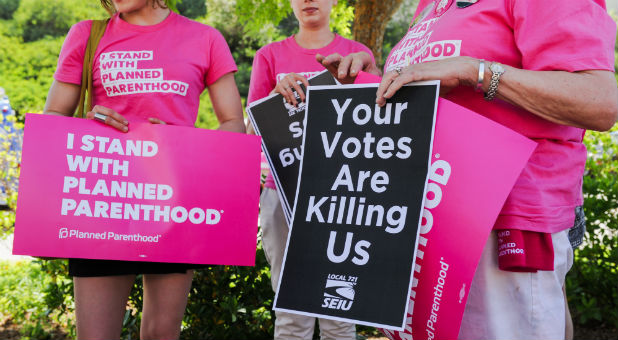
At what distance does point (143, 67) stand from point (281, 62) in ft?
3.77

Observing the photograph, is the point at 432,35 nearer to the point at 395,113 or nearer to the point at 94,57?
the point at 395,113

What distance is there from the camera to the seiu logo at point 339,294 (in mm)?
1477

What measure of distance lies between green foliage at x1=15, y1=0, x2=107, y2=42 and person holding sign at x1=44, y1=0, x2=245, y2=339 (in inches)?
860

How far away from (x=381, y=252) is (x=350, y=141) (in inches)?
13.5

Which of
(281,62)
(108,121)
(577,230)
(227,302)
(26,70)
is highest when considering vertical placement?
(26,70)

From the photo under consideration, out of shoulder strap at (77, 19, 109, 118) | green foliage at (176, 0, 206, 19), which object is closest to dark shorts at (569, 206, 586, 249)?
shoulder strap at (77, 19, 109, 118)

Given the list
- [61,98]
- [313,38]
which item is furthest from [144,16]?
[313,38]

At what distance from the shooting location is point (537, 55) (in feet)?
4.57

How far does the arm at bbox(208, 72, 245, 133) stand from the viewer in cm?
242

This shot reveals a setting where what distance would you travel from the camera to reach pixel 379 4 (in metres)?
4.97

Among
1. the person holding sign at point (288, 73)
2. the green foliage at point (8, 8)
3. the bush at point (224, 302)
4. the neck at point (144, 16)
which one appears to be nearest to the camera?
the neck at point (144, 16)

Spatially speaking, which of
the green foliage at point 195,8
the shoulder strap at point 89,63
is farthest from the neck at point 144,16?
the green foliage at point 195,8

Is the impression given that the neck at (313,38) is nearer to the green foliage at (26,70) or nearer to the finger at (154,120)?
the finger at (154,120)

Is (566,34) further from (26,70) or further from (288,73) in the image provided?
(26,70)
